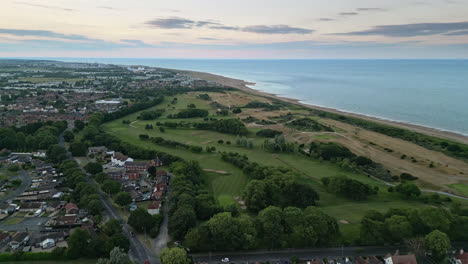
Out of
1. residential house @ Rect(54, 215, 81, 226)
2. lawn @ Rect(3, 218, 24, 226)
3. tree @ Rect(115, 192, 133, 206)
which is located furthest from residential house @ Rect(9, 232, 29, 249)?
tree @ Rect(115, 192, 133, 206)

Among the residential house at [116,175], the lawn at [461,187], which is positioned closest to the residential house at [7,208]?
the residential house at [116,175]

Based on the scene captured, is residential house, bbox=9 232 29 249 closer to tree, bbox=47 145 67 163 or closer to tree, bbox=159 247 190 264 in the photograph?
tree, bbox=159 247 190 264

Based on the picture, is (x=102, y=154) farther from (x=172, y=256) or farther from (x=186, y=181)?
(x=172, y=256)

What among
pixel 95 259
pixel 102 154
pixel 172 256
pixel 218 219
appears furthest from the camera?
pixel 102 154

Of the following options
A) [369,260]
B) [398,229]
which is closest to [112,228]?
[369,260]

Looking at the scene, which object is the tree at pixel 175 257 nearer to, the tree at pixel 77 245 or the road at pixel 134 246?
the road at pixel 134 246

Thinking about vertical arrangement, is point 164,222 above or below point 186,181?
below

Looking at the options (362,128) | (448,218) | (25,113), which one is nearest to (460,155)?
(362,128)
